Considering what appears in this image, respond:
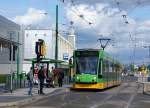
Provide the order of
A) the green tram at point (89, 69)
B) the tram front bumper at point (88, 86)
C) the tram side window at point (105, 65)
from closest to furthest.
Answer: the green tram at point (89, 69), the tram front bumper at point (88, 86), the tram side window at point (105, 65)

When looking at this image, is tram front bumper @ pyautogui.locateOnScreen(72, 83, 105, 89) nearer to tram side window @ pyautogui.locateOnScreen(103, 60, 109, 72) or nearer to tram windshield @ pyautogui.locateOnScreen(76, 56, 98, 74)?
tram windshield @ pyautogui.locateOnScreen(76, 56, 98, 74)

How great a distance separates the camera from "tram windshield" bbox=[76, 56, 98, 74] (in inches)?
1704

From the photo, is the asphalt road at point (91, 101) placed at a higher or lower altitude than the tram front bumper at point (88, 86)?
lower

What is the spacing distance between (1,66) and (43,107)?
49.1 metres

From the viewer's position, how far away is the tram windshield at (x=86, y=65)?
4328cm

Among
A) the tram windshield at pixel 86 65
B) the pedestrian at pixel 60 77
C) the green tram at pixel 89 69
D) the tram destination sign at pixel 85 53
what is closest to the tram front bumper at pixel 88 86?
the green tram at pixel 89 69

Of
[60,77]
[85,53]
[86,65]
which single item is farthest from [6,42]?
[86,65]

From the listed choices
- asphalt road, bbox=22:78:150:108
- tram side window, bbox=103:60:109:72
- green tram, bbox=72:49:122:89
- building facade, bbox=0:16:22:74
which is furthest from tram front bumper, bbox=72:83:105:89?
building facade, bbox=0:16:22:74

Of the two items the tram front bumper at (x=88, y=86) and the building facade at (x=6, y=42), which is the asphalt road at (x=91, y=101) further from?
the building facade at (x=6, y=42)

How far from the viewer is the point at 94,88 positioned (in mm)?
43781

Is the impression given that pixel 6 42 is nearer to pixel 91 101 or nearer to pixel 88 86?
pixel 88 86

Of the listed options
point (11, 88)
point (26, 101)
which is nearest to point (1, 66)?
point (11, 88)

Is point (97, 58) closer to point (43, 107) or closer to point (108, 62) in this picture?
point (108, 62)

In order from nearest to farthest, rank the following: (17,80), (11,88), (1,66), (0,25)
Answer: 1. (11,88)
2. (17,80)
3. (0,25)
4. (1,66)
